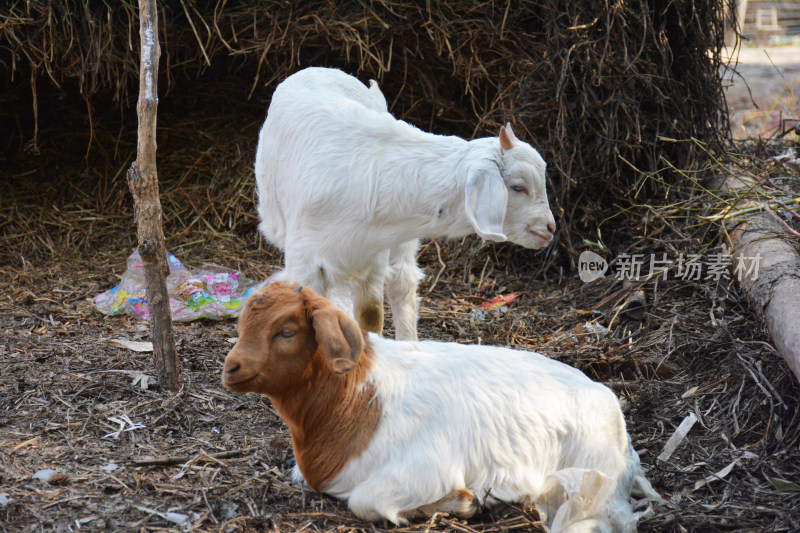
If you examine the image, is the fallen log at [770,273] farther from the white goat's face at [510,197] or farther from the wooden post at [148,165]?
the wooden post at [148,165]

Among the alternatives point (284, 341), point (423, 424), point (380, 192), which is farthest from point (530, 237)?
point (284, 341)

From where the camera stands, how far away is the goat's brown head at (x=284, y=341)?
305 centimetres

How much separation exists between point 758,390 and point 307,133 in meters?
2.55

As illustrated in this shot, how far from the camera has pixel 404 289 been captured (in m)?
5.04

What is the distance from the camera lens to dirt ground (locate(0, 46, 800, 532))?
11.0 feet

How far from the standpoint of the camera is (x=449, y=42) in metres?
6.71

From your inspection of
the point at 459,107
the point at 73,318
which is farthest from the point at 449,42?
→ the point at 73,318

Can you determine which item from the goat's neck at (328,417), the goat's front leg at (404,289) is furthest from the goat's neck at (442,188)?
the goat's neck at (328,417)

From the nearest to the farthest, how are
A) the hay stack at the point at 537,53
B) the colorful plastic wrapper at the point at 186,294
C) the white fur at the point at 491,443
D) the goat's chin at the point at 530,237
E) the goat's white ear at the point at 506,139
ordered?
1. the white fur at the point at 491,443
2. the goat's white ear at the point at 506,139
3. the goat's chin at the point at 530,237
4. the colorful plastic wrapper at the point at 186,294
5. the hay stack at the point at 537,53

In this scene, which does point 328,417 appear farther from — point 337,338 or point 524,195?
point 524,195

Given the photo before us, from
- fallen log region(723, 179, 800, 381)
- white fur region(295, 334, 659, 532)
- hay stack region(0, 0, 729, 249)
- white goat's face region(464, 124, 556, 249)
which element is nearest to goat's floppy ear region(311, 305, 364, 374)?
white fur region(295, 334, 659, 532)

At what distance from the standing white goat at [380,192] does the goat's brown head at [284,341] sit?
3.93ft

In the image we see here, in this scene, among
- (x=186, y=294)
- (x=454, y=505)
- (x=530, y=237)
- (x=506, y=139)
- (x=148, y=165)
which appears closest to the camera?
(x=454, y=505)

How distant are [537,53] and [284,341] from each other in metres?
4.20
